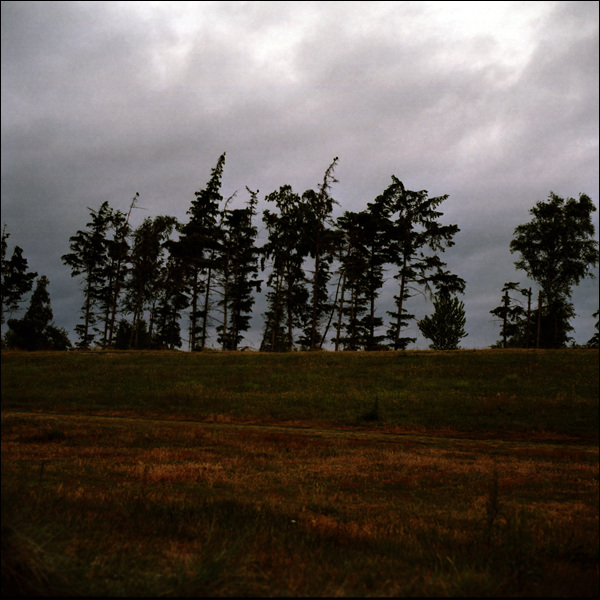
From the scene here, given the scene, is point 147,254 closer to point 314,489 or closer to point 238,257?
point 238,257

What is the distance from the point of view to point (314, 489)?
33.4ft

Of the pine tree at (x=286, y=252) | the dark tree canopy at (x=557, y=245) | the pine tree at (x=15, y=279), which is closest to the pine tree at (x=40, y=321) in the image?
the pine tree at (x=15, y=279)

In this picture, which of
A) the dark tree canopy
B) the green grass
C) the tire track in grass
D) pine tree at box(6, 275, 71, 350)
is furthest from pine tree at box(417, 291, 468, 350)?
pine tree at box(6, 275, 71, 350)

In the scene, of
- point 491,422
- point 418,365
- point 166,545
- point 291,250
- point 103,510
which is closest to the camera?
point 166,545

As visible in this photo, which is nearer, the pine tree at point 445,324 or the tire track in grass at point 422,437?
the tire track in grass at point 422,437

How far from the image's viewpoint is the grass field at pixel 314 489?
4301 mm

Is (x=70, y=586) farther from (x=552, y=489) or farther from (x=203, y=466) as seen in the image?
(x=552, y=489)

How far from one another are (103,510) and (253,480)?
445 centimetres

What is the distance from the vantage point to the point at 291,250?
57406mm

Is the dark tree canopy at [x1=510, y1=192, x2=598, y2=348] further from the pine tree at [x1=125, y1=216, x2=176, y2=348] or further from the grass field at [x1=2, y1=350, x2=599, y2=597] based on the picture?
the pine tree at [x1=125, y1=216, x2=176, y2=348]

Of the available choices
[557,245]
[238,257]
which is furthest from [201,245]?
[557,245]

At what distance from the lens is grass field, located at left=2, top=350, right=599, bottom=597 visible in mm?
4301

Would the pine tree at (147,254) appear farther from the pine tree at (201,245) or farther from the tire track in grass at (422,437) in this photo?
the tire track in grass at (422,437)

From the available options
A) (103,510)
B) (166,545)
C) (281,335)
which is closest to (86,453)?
(103,510)
